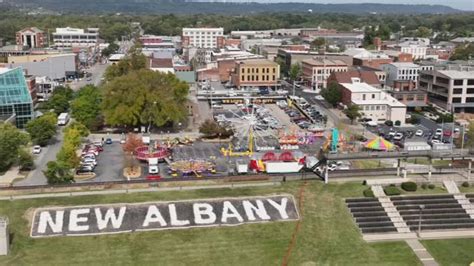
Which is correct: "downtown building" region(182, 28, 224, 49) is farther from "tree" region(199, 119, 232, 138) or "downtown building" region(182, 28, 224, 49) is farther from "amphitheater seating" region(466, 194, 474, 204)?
"amphitheater seating" region(466, 194, 474, 204)

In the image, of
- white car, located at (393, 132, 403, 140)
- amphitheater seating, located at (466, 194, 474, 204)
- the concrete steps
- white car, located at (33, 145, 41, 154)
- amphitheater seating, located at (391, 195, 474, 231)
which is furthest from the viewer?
white car, located at (393, 132, 403, 140)

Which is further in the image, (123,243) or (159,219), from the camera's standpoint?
(159,219)

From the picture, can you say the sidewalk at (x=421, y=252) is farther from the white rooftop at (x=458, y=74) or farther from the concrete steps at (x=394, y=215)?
the white rooftop at (x=458, y=74)

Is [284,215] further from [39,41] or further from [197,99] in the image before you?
[39,41]

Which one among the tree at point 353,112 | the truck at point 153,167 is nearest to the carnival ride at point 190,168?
the truck at point 153,167

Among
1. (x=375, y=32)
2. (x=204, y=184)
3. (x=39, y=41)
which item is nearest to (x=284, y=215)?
(x=204, y=184)

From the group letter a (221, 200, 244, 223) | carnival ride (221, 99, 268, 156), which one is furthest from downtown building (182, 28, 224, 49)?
letter a (221, 200, 244, 223)
